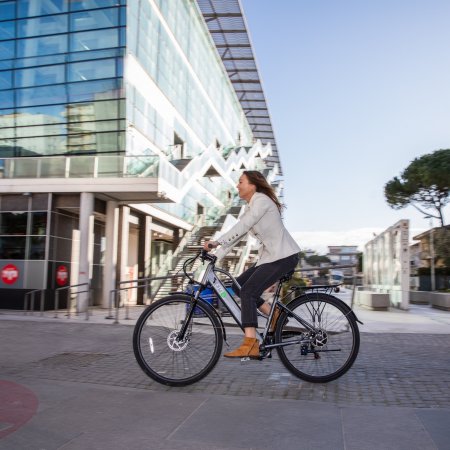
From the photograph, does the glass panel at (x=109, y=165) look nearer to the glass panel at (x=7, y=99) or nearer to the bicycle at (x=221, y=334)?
the glass panel at (x=7, y=99)

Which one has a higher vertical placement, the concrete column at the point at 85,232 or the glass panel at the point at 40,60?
the glass panel at the point at 40,60

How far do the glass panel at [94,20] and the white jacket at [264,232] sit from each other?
20.5 meters

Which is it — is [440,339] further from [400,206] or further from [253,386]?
[400,206]

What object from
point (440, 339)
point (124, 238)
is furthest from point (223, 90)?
point (440, 339)

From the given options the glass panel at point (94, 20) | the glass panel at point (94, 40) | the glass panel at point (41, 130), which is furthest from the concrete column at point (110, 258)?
the glass panel at point (94, 20)

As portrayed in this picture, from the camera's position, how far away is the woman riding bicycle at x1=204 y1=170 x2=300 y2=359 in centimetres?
423

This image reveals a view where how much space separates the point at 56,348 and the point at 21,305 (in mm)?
12858

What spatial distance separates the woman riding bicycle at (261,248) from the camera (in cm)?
423

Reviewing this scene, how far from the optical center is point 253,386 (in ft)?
14.5

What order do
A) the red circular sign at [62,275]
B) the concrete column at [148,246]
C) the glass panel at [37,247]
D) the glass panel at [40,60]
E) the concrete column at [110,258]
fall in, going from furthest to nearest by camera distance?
the concrete column at [148,246], the glass panel at [40,60], the concrete column at [110,258], the red circular sign at [62,275], the glass panel at [37,247]

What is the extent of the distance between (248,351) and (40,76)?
2223 cm

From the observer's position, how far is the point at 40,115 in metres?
22.7

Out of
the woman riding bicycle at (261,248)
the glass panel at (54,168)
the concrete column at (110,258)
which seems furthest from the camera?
the concrete column at (110,258)

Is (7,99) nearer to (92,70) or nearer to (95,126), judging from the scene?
(92,70)
